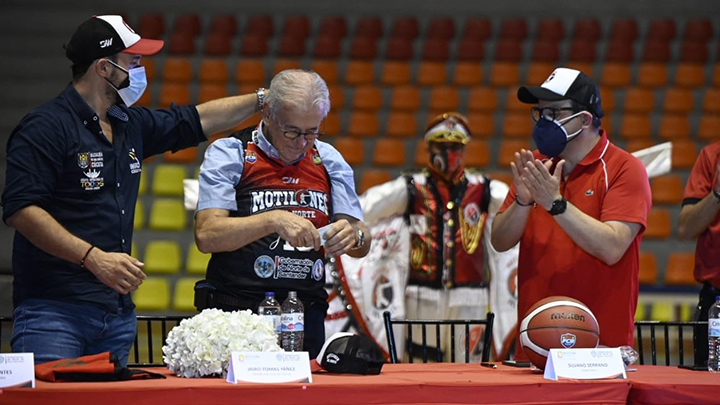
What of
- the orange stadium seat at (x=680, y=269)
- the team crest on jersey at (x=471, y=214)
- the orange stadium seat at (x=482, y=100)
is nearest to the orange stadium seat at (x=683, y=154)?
the orange stadium seat at (x=680, y=269)

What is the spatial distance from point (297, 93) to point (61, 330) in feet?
3.45

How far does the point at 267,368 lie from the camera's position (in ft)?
8.18

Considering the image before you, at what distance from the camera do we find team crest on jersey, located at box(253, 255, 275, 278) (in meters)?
3.25

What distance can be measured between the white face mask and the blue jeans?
2.26 ft

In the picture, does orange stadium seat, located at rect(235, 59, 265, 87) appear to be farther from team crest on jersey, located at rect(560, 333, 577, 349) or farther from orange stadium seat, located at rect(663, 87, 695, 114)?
team crest on jersey, located at rect(560, 333, 577, 349)

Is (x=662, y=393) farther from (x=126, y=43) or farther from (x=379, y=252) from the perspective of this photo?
(x=379, y=252)

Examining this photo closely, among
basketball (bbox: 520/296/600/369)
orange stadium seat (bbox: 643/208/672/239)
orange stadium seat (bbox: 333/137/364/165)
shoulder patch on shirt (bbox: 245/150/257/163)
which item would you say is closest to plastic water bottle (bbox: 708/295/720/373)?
basketball (bbox: 520/296/600/369)

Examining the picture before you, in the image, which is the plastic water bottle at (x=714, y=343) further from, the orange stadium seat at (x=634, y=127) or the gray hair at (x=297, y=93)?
the orange stadium seat at (x=634, y=127)

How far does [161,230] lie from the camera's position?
30.5ft

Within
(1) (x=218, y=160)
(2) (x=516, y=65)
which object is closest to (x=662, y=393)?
(1) (x=218, y=160)

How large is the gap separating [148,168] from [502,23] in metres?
4.51

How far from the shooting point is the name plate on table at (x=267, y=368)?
2484mm

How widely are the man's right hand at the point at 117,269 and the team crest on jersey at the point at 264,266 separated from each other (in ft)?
1.55

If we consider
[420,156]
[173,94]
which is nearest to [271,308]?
[420,156]
